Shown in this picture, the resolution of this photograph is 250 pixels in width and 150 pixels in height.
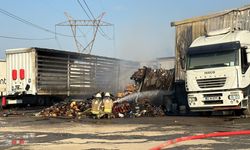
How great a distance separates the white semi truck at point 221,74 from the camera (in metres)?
16.9

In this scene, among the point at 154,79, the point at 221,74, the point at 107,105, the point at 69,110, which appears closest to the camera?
the point at 221,74

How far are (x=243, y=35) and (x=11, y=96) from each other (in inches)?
545

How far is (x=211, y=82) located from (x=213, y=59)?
37.2 inches

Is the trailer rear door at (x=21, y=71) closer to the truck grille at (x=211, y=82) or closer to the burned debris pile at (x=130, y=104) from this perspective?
the burned debris pile at (x=130, y=104)

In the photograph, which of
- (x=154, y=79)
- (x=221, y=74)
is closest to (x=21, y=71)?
(x=154, y=79)

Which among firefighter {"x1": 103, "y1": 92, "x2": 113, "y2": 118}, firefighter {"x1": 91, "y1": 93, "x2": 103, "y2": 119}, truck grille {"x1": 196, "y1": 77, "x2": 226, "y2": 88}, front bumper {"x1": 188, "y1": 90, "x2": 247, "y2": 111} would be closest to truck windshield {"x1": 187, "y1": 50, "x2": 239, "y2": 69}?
truck grille {"x1": 196, "y1": 77, "x2": 226, "y2": 88}

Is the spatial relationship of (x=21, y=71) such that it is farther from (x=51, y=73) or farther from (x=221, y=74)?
(x=221, y=74)

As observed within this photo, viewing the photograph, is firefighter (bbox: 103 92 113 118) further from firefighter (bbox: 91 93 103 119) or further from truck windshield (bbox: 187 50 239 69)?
truck windshield (bbox: 187 50 239 69)

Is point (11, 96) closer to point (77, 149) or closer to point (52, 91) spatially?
point (52, 91)

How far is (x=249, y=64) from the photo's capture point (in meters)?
17.1

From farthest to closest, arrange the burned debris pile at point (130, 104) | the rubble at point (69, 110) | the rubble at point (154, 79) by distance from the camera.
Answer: the rubble at point (154, 79) → the rubble at point (69, 110) → the burned debris pile at point (130, 104)

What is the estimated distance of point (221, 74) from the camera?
675 inches

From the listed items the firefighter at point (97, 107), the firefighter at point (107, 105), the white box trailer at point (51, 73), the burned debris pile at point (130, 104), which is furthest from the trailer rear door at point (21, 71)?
the firefighter at point (107, 105)

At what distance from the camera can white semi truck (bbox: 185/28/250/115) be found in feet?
55.4
